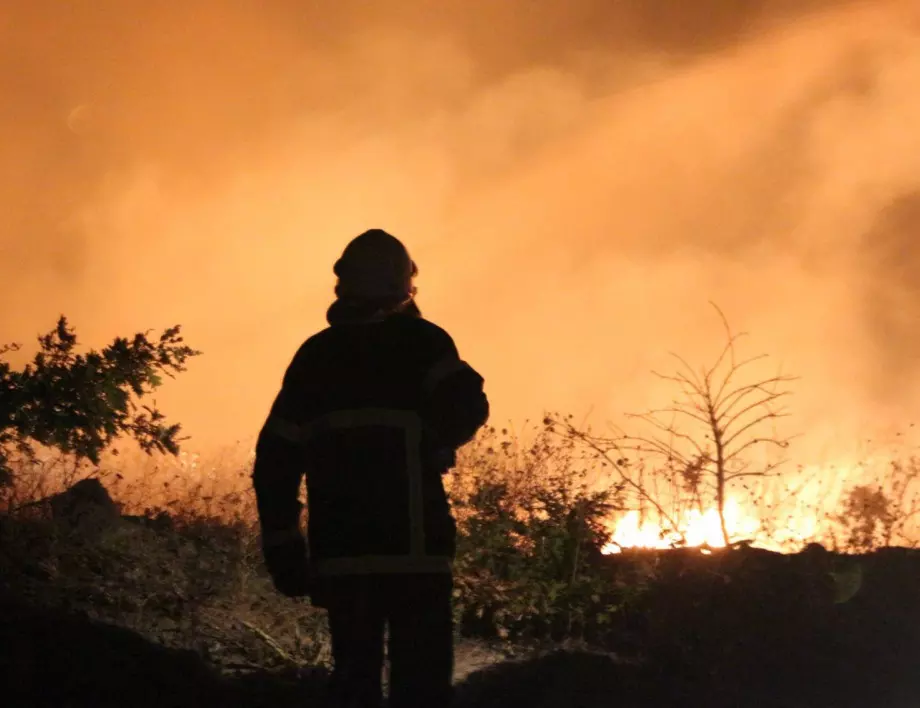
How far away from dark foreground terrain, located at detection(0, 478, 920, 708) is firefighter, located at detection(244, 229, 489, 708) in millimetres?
1575

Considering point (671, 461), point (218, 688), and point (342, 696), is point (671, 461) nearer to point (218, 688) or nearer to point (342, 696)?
point (218, 688)

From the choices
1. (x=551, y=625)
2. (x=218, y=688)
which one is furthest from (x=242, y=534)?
(x=218, y=688)

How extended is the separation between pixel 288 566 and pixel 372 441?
0.63 meters

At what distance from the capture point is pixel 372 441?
375 centimetres

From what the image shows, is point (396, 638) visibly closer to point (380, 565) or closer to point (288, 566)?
point (380, 565)

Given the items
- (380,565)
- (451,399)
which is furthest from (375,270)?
(380,565)

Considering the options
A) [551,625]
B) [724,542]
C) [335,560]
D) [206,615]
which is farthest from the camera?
[724,542]

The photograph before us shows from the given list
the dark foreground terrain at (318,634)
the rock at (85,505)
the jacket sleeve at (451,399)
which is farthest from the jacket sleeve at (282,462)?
the rock at (85,505)

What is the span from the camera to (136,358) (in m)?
7.07

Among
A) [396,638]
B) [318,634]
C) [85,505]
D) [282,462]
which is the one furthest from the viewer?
[85,505]

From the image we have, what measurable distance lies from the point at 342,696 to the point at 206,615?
11.3 ft

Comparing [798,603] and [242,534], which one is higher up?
→ [242,534]

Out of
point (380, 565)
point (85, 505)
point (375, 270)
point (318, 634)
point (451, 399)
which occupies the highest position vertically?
point (375, 270)

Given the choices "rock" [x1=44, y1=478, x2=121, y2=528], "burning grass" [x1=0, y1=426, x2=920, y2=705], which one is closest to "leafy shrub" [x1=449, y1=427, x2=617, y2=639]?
"burning grass" [x1=0, y1=426, x2=920, y2=705]
